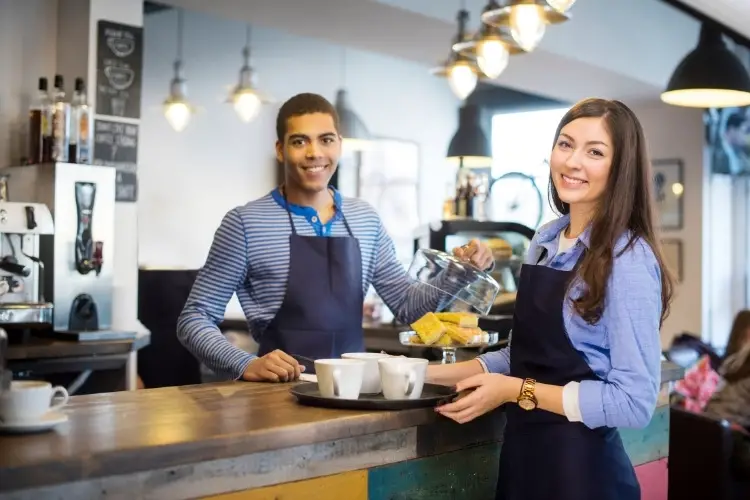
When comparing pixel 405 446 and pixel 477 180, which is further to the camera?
pixel 477 180

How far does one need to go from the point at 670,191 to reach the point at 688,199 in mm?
166

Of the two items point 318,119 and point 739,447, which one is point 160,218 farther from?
point 318,119

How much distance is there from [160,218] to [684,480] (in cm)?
440

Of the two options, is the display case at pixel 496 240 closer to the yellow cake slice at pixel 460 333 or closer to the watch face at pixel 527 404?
the yellow cake slice at pixel 460 333

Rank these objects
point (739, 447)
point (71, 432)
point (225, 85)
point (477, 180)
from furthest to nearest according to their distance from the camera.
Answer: point (225, 85) < point (477, 180) < point (739, 447) < point (71, 432)

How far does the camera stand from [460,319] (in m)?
2.35

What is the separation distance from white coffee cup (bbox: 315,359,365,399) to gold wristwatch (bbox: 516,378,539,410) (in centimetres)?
31

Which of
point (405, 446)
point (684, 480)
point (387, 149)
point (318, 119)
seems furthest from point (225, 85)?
point (405, 446)

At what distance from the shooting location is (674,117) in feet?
26.1

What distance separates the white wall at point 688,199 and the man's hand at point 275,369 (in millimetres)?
6157

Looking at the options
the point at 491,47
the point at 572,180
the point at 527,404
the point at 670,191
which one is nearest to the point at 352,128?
the point at 670,191

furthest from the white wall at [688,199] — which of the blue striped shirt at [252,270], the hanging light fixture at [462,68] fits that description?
the blue striped shirt at [252,270]

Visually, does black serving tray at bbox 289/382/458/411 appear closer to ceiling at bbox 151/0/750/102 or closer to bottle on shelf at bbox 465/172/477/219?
bottle on shelf at bbox 465/172/477/219

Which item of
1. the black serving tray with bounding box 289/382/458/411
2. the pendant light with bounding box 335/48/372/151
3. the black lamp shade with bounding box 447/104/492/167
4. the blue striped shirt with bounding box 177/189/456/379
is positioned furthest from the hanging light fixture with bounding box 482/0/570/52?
the pendant light with bounding box 335/48/372/151
